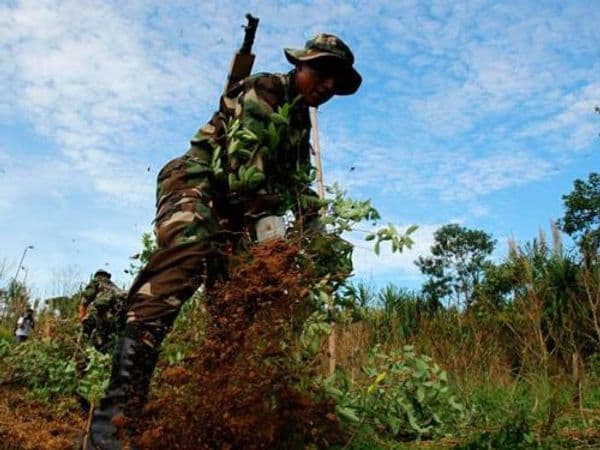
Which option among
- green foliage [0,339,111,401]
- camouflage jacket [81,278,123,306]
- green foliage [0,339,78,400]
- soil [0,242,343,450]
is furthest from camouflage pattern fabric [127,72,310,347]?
camouflage jacket [81,278,123,306]

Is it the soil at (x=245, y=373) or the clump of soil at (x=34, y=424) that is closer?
the soil at (x=245, y=373)

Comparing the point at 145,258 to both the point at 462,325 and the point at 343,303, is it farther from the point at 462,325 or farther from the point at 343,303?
the point at 462,325

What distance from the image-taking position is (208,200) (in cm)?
244

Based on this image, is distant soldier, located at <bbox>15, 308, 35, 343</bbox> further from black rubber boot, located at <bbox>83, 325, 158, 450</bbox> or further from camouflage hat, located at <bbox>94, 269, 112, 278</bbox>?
black rubber boot, located at <bbox>83, 325, 158, 450</bbox>

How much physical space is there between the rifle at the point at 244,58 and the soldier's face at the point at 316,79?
1.59 feet

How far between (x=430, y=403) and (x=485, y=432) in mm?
370

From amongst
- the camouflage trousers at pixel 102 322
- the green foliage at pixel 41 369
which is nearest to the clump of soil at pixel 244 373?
the green foliage at pixel 41 369

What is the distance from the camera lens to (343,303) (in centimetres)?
230

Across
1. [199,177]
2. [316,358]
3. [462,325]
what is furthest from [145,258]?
[462,325]

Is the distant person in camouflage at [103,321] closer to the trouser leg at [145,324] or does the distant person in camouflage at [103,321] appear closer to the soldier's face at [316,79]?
the trouser leg at [145,324]

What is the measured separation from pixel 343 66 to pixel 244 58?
0.60 m

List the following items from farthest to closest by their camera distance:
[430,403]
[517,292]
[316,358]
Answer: [517,292]
[430,403]
[316,358]

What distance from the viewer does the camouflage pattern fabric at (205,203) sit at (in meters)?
2.25

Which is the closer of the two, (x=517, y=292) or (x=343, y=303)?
(x=343, y=303)
